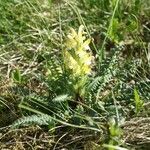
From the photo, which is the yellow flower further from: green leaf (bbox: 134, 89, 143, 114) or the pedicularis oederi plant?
green leaf (bbox: 134, 89, 143, 114)

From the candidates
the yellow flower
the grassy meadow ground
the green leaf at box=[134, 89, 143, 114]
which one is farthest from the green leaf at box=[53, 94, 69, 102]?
the green leaf at box=[134, 89, 143, 114]

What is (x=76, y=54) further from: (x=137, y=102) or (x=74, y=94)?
(x=137, y=102)

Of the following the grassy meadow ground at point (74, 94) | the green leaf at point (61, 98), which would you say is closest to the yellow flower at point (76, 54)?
the grassy meadow ground at point (74, 94)

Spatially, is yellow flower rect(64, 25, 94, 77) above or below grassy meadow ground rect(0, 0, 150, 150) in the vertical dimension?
above

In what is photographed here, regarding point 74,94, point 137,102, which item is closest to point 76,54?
point 74,94

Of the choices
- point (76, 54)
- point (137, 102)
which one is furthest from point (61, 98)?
point (137, 102)

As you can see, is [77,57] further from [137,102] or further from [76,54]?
[137,102]

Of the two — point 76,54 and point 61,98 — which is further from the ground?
point 76,54

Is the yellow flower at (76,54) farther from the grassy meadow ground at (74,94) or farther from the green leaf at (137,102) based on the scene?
the green leaf at (137,102)

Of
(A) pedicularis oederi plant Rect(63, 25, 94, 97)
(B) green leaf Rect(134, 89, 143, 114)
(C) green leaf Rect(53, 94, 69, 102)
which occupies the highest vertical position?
(A) pedicularis oederi plant Rect(63, 25, 94, 97)
